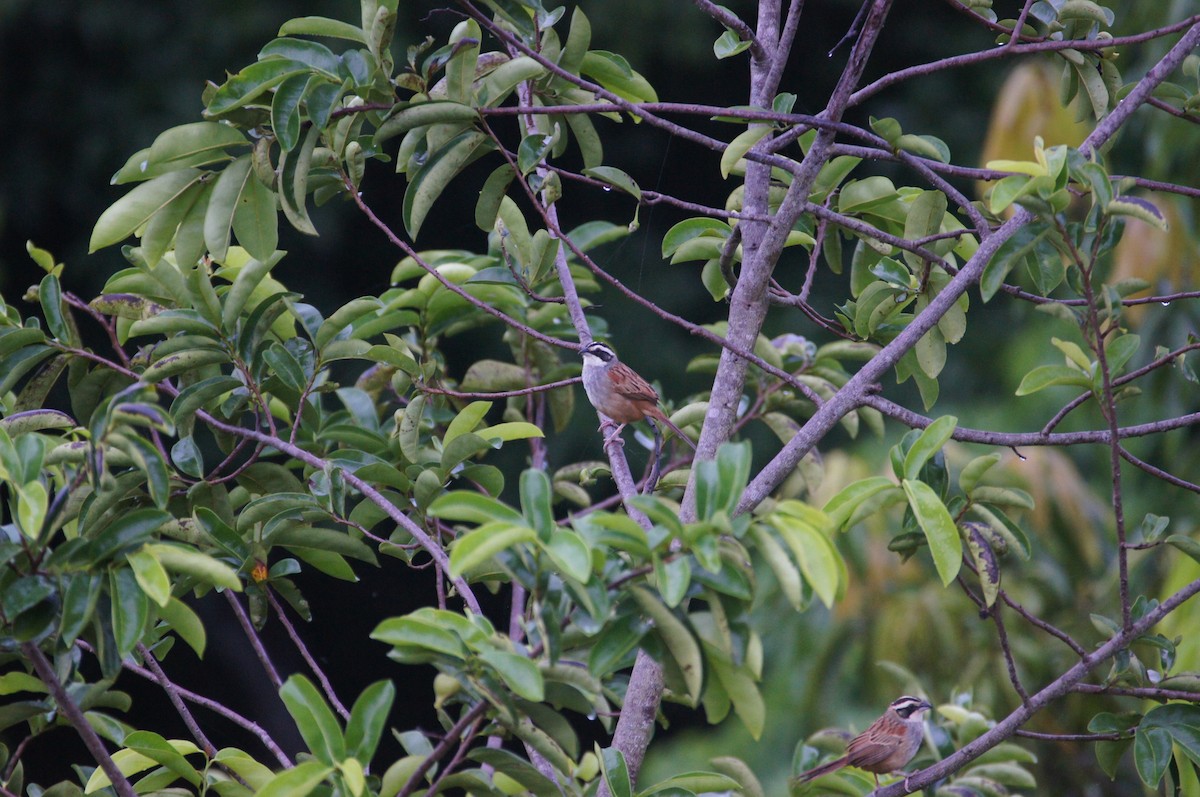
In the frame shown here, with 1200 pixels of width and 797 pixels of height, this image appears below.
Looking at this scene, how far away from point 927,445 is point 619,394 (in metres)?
1.79

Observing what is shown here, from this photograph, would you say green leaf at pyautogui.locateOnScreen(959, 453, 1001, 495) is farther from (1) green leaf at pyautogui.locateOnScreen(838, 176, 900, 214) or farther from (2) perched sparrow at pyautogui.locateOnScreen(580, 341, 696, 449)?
(2) perched sparrow at pyautogui.locateOnScreen(580, 341, 696, 449)

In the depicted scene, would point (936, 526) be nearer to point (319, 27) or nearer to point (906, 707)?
point (319, 27)

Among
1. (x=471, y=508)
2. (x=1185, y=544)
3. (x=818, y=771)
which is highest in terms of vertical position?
(x=471, y=508)

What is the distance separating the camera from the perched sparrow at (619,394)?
3.30 meters

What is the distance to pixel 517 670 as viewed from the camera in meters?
1.33

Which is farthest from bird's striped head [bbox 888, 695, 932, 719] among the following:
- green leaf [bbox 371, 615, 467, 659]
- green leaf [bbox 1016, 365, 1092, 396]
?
green leaf [bbox 371, 615, 467, 659]

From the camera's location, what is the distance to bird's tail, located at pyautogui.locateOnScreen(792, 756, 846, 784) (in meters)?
2.20

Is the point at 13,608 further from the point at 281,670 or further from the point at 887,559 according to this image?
the point at 281,670

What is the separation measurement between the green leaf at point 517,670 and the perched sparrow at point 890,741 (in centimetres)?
175

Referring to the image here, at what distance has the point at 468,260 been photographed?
2.88 metres

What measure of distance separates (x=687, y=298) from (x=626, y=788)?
23.8 ft

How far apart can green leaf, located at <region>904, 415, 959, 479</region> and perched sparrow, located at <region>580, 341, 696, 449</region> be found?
1516mm

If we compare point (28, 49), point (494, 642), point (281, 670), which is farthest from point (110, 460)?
point (28, 49)

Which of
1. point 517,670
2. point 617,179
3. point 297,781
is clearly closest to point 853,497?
point 517,670
